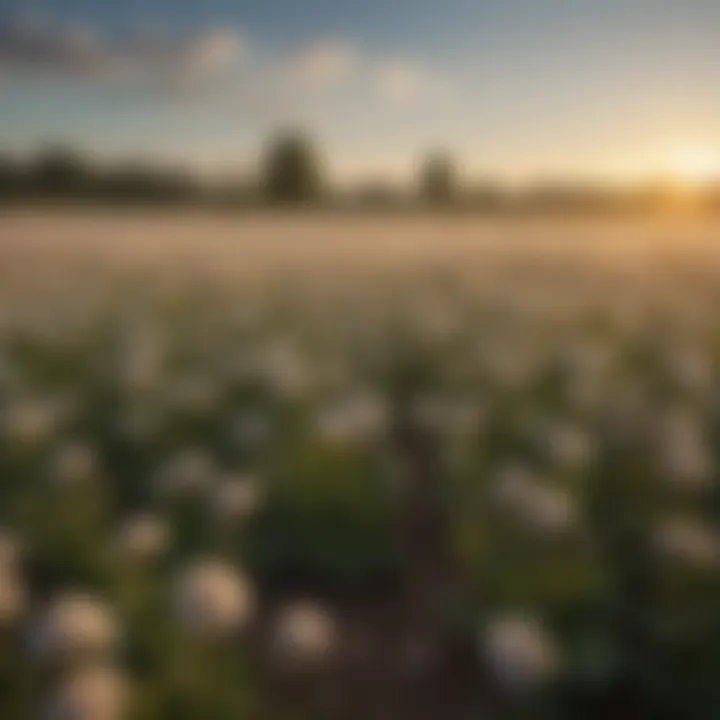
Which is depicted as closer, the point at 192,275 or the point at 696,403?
the point at 696,403

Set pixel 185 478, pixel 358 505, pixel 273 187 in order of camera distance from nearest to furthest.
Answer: pixel 185 478, pixel 358 505, pixel 273 187

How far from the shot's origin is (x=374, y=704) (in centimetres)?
73

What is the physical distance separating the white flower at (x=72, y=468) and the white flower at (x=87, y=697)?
0.27 metres

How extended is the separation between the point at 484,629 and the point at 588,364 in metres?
0.40

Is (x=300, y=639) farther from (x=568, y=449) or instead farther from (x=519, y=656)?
(x=568, y=449)

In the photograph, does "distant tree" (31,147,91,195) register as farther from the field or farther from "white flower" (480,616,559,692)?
"white flower" (480,616,559,692)

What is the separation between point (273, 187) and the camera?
1097mm

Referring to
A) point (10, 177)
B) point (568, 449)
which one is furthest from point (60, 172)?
point (568, 449)

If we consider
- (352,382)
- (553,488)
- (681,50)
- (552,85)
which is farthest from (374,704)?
(681,50)

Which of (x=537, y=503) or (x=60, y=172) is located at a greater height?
(x=60, y=172)

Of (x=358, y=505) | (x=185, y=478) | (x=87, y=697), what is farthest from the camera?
(x=358, y=505)

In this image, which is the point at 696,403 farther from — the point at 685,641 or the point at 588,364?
the point at 685,641

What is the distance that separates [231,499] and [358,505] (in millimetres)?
199

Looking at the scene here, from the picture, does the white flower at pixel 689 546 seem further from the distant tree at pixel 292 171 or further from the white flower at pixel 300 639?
the distant tree at pixel 292 171
